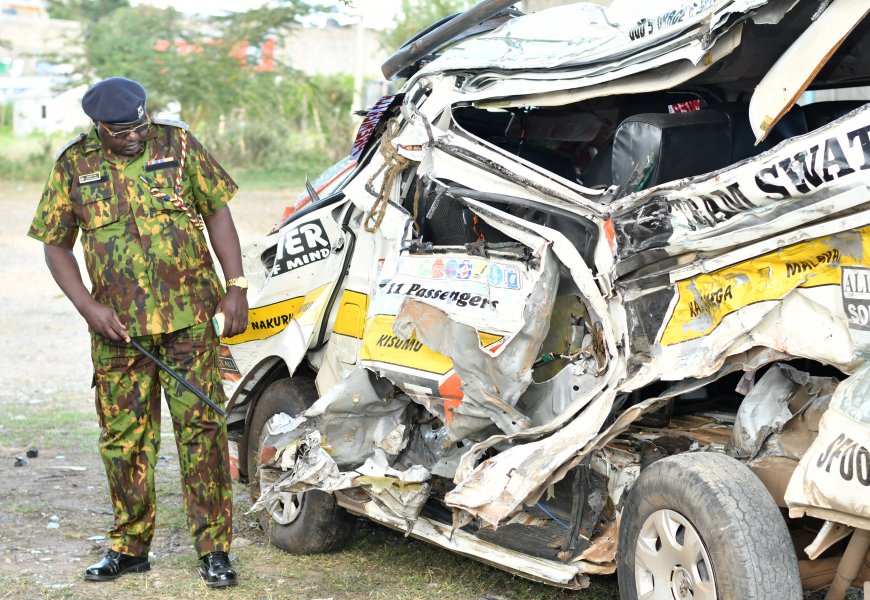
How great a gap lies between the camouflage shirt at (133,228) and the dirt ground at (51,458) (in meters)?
1.21

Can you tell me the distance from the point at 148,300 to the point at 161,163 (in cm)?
56

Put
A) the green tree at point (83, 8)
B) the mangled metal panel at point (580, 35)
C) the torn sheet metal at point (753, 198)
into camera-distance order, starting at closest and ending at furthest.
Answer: the torn sheet metal at point (753, 198), the mangled metal panel at point (580, 35), the green tree at point (83, 8)

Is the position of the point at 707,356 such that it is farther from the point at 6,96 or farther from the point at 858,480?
the point at 6,96

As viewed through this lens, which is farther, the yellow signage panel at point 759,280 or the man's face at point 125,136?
the man's face at point 125,136

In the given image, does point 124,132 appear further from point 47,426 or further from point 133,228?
point 47,426

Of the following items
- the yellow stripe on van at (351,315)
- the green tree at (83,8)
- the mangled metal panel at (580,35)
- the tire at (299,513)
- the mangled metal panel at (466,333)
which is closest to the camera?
the mangled metal panel at (580,35)

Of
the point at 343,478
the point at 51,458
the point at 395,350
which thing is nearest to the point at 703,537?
the point at 395,350

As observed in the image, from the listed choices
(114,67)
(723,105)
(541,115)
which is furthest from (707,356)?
(114,67)

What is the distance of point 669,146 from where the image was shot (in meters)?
3.99

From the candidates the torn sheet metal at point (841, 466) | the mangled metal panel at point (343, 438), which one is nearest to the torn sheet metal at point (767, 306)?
the torn sheet metal at point (841, 466)

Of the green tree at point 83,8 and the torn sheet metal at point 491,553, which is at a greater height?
the green tree at point 83,8

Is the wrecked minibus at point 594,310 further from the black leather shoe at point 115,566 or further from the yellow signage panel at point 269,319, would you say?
the black leather shoe at point 115,566

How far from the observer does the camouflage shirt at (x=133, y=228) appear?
15.6ft

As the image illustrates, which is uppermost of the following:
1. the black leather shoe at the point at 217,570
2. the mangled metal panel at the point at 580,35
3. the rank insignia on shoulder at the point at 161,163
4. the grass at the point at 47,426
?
the mangled metal panel at the point at 580,35
